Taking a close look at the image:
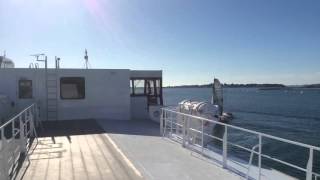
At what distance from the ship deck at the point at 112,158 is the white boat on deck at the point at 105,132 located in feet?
0.06

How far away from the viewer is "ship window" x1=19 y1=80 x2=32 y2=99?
14208mm

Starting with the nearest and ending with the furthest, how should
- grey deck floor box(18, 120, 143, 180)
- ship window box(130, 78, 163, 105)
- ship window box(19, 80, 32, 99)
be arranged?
grey deck floor box(18, 120, 143, 180)
ship window box(19, 80, 32, 99)
ship window box(130, 78, 163, 105)

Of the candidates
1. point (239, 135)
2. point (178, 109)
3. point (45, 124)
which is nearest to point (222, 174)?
point (178, 109)

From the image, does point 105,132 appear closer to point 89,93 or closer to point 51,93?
point 89,93

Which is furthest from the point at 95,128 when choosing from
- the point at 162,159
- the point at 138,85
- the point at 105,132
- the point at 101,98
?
the point at 162,159

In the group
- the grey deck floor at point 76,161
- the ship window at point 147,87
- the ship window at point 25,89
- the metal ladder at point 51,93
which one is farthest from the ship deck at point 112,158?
the ship window at point 147,87

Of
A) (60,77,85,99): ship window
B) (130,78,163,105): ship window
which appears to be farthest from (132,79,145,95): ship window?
(60,77,85,99): ship window

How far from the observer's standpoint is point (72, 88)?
14.8m

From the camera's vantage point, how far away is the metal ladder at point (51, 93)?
47.1 ft

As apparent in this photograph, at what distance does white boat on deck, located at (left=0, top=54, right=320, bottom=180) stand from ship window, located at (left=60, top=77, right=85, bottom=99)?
0.04 metres

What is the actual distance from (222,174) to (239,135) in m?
19.2

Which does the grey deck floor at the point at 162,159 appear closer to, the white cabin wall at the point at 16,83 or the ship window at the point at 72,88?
the ship window at the point at 72,88

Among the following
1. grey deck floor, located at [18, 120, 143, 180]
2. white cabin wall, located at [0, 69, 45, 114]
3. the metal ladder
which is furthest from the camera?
the metal ladder

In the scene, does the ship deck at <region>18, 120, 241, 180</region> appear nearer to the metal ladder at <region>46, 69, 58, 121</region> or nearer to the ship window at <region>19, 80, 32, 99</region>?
the metal ladder at <region>46, 69, 58, 121</region>
